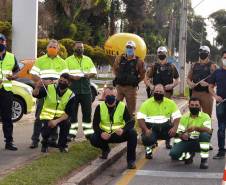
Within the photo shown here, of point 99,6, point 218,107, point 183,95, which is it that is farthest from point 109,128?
point 99,6

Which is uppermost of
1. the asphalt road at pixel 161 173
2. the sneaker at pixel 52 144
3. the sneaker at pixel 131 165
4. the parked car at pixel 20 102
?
the parked car at pixel 20 102

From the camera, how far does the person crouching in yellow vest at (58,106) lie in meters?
9.17

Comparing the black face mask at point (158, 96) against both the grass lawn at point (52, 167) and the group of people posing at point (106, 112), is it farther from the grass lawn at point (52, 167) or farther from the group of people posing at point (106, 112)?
the grass lawn at point (52, 167)

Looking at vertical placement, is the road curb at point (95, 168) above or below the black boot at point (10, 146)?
below

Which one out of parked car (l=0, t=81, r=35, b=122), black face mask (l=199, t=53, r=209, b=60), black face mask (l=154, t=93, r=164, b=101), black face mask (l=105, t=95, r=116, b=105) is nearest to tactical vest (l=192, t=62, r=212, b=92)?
black face mask (l=199, t=53, r=209, b=60)

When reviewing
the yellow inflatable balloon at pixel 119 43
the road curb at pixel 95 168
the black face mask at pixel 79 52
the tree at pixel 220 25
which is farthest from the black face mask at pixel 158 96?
the tree at pixel 220 25

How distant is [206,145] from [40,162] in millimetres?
2770

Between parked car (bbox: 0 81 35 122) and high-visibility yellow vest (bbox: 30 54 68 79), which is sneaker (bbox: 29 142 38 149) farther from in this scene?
parked car (bbox: 0 81 35 122)

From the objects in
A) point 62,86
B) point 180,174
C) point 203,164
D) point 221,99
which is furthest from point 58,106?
point 221,99

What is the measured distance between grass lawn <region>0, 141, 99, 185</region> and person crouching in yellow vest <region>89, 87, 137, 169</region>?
427 millimetres

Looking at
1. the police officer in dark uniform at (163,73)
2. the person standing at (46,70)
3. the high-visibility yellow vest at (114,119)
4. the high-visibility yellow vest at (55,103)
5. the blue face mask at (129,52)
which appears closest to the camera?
the high-visibility yellow vest at (114,119)

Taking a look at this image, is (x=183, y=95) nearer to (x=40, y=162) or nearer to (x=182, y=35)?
(x=182, y=35)

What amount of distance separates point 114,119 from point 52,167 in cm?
151

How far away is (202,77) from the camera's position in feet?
34.8
